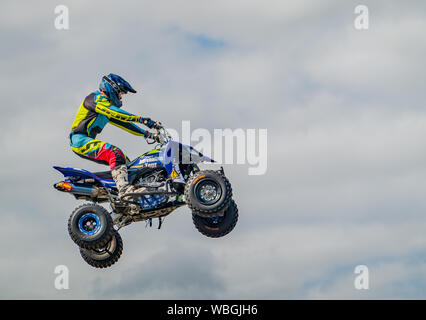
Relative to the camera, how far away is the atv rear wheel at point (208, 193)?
23719 mm

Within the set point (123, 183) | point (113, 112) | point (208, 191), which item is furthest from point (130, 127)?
point (208, 191)

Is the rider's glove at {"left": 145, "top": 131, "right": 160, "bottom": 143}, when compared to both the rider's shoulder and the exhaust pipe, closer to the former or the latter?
the rider's shoulder

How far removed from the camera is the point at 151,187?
24219 mm

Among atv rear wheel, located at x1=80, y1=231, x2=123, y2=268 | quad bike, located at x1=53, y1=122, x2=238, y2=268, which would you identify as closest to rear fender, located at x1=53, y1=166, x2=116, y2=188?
quad bike, located at x1=53, y1=122, x2=238, y2=268

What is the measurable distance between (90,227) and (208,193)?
3.04 metres

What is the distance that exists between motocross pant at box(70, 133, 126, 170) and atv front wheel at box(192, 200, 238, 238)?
2.66m

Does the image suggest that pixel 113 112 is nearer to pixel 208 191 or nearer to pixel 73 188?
pixel 73 188

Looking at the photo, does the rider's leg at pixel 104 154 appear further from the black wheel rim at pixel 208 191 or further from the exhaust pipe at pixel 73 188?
the black wheel rim at pixel 208 191

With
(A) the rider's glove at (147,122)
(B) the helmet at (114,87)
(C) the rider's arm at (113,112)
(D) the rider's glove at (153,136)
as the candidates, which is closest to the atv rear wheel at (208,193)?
(D) the rider's glove at (153,136)

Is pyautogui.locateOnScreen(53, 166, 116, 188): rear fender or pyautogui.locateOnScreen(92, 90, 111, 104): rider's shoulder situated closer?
pyautogui.locateOnScreen(53, 166, 116, 188): rear fender

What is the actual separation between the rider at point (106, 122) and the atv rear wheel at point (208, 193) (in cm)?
147

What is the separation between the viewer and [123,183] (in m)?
24.1

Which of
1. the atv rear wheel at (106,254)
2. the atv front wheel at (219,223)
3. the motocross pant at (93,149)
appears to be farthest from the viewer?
the atv front wheel at (219,223)

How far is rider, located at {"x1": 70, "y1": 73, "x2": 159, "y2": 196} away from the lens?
Answer: 24312 mm
